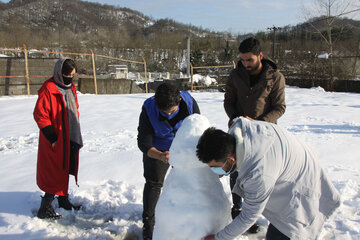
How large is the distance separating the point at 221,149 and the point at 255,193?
0.28m

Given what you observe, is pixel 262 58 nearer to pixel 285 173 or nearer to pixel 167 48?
pixel 285 173

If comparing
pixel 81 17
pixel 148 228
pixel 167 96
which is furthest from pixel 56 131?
pixel 81 17

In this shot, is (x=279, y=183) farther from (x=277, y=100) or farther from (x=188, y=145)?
(x=277, y=100)

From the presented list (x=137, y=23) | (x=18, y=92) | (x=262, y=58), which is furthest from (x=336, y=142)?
(x=137, y=23)

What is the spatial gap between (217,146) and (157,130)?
3.28 feet

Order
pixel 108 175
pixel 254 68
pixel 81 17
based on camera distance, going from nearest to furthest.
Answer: pixel 254 68 < pixel 108 175 < pixel 81 17

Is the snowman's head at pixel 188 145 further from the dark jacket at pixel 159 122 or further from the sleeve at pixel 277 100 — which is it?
the sleeve at pixel 277 100

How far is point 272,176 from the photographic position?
4.36ft

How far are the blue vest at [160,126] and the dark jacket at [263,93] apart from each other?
521 millimetres

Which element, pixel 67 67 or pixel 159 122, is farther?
pixel 67 67

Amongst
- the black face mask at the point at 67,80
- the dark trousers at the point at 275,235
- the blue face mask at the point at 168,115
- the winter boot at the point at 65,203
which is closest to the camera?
the dark trousers at the point at 275,235

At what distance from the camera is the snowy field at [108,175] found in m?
2.58

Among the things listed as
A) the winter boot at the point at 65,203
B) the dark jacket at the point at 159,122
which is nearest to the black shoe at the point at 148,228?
the dark jacket at the point at 159,122

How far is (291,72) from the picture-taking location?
22.0m
